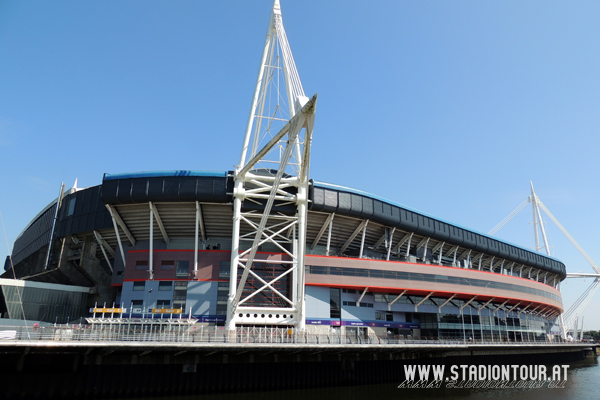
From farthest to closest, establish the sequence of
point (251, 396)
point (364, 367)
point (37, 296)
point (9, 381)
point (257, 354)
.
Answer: point (37, 296) → point (364, 367) → point (257, 354) → point (251, 396) → point (9, 381)

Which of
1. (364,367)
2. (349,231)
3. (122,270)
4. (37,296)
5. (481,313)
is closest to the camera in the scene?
(364,367)

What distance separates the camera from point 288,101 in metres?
51.8

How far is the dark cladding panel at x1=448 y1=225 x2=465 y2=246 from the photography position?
69.2m

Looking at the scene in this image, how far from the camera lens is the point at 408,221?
61688mm

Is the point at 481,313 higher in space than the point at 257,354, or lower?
higher

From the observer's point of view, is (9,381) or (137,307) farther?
(137,307)

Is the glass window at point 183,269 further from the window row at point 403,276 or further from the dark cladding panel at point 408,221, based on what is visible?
the dark cladding panel at point 408,221

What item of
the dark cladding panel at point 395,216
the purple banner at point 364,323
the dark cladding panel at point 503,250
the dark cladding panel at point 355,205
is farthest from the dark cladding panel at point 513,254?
the dark cladding panel at point 355,205

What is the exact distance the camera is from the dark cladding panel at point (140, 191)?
4931 centimetres

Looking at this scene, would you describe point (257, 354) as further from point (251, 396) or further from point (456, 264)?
point (456, 264)

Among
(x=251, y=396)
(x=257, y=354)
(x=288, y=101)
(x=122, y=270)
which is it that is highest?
(x=288, y=101)

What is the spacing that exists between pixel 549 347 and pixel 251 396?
62.2m

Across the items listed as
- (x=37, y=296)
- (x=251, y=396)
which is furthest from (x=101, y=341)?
(x=37, y=296)

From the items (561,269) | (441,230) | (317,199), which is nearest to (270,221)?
(317,199)
